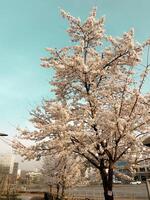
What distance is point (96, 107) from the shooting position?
8.90 m

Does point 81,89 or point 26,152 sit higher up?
point 81,89

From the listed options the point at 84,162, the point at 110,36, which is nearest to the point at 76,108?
the point at 84,162

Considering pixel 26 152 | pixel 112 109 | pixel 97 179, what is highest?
pixel 112 109

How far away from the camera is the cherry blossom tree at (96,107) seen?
8.00 m

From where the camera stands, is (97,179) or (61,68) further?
(97,179)

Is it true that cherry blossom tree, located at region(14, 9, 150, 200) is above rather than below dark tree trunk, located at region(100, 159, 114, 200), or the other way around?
above

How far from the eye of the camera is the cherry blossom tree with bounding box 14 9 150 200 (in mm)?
8000

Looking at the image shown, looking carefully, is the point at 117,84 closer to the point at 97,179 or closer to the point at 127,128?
the point at 127,128

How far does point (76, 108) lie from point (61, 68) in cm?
180

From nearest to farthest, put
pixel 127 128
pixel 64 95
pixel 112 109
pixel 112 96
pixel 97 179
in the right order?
pixel 127 128
pixel 112 109
pixel 112 96
pixel 64 95
pixel 97 179

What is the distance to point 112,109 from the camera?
8797 millimetres

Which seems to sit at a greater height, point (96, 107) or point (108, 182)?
point (96, 107)

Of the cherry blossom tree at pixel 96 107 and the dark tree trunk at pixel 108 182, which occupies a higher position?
the cherry blossom tree at pixel 96 107

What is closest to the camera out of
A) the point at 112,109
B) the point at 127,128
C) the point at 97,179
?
the point at 127,128
